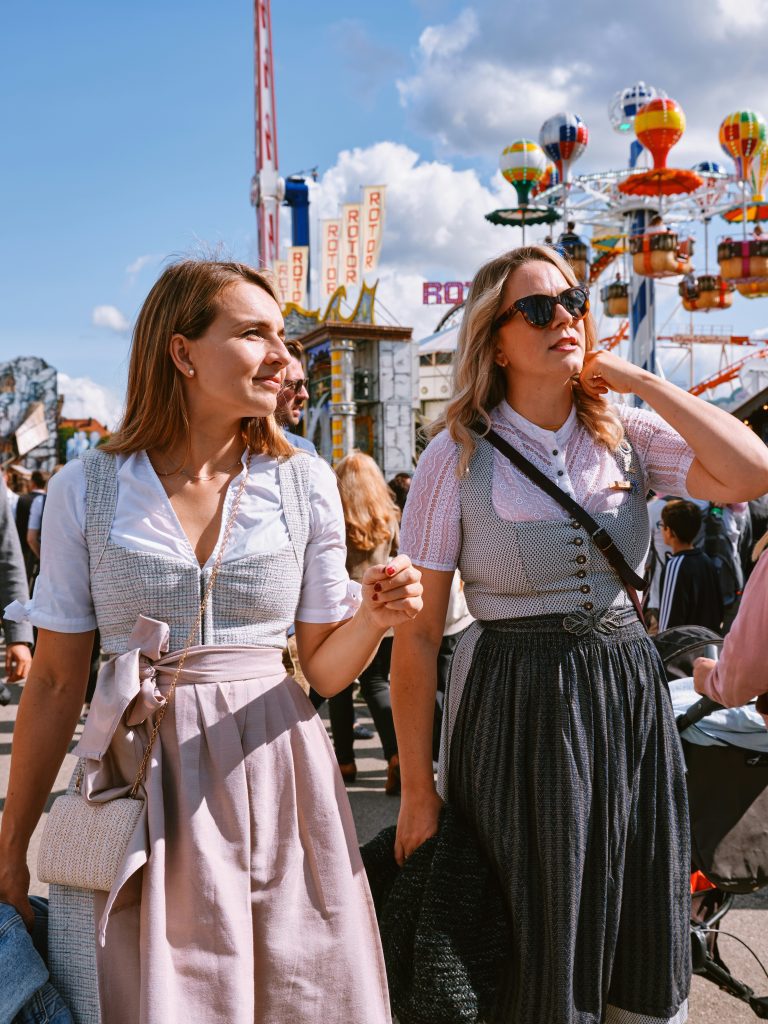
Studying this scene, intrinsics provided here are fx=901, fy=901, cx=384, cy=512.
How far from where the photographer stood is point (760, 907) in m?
3.77

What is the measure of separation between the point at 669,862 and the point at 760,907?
2207 mm

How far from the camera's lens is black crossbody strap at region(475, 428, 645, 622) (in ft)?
6.76

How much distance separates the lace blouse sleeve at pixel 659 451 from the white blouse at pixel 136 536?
3.05 feet

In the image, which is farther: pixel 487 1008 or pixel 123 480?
pixel 487 1008

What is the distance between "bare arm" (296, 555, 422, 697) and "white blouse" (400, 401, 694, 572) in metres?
0.31

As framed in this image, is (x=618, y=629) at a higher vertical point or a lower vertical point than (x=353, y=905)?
higher

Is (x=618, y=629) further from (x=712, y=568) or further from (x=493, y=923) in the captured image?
(x=712, y=568)

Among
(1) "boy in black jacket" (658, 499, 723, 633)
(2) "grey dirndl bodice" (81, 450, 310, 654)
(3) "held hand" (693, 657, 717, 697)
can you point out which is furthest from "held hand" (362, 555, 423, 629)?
(1) "boy in black jacket" (658, 499, 723, 633)

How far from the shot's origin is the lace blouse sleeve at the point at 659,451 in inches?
88.4

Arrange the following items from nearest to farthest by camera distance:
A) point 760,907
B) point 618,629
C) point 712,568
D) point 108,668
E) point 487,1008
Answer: point 108,668, point 487,1008, point 618,629, point 760,907, point 712,568

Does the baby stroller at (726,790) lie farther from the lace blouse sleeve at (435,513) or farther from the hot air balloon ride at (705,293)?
the hot air balloon ride at (705,293)

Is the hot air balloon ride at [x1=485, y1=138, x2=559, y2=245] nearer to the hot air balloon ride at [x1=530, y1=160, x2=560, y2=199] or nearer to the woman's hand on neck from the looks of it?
the hot air balloon ride at [x1=530, y1=160, x2=560, y2=199]

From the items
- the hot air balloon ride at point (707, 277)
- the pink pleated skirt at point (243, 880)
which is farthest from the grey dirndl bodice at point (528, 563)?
the hot air balloon ride at point (707, 277)

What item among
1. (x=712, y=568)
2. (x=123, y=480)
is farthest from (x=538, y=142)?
(x=123, y=480)
